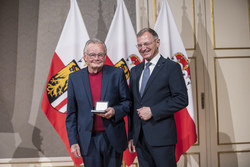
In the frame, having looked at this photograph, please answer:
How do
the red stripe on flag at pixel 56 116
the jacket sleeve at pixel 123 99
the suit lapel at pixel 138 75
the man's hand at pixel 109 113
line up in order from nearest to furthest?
the man's hand at pixel 109 113 < the jacket sleeve at pixel 123 99 < the suit lapel at pixel 138 75 < the red stripe on flag at pixel 56 116

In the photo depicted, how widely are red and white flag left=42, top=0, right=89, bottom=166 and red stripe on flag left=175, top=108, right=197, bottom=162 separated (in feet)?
4.02

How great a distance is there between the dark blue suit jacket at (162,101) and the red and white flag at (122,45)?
1066mm

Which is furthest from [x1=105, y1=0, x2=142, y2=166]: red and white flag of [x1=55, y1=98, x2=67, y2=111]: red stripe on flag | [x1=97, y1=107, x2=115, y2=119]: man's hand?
[x1=97, y1=107, x2=115, y2=119]: man's hand

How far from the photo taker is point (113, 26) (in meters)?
2.70

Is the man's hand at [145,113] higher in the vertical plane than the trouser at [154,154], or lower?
higher

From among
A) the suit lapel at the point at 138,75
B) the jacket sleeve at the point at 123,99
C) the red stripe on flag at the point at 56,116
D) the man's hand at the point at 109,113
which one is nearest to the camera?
the man's hand at the point at 109,113

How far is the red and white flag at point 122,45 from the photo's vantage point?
2.61 metres

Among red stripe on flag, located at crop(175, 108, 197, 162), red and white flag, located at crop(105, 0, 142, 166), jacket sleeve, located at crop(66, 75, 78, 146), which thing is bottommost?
red stripe on flag, located at crop(175, 108, 197, 162)

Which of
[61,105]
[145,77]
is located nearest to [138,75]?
[145,77]

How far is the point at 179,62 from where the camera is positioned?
2.60 meters

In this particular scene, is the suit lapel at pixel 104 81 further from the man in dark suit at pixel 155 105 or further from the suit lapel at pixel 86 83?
the man in dark suit at pixel 155 105

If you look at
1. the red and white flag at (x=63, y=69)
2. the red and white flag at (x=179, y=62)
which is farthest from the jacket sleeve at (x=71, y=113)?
the red and white flag at (x=179, y=62)

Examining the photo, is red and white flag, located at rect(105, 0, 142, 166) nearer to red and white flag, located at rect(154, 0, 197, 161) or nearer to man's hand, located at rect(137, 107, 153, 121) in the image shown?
red and white flag, located at rect(154, 0, 197, 161)

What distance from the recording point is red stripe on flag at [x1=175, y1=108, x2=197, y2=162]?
2.48 meters
